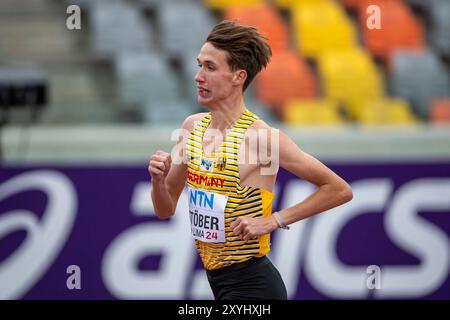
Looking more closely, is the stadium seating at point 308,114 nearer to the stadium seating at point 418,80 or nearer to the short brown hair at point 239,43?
the stadium seating at point 418,80

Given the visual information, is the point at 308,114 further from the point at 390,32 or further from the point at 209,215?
the point at 209,215

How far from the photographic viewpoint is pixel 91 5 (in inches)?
386

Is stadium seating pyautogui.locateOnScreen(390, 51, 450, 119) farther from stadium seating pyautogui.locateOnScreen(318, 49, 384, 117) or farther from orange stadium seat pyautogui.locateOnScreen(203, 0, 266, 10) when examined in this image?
orange stadium seat pyautogui.locateOnScreen(203, 0, 266, 10)

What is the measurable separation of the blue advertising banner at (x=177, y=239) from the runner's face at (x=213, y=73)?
11.3 ft

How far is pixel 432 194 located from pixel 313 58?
2670 mm

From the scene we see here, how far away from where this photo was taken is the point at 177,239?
7.91 m

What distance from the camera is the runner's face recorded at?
429 cm

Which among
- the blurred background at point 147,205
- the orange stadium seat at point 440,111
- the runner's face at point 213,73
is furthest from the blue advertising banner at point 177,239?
the runner's face at point 213,73

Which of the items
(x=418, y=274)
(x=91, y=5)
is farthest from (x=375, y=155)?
(x=91, y=5)

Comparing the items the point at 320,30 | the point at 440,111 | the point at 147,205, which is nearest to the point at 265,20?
the point at 320,30

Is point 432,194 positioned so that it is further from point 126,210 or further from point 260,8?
A: point 260,8

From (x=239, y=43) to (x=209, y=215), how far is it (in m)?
0.76

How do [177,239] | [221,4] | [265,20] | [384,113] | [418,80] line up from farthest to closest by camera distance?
1. [221,4]
2. [265,20]
3. [418,80]
4. [384,113]
5. [177,239]

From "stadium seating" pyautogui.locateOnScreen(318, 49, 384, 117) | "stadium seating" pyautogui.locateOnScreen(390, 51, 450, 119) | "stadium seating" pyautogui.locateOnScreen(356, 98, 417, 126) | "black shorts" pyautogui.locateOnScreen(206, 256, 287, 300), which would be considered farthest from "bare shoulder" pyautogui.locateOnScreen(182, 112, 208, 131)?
"stadium seating" pyautogui.locateOnScreen(390, 51, 450, 119)
